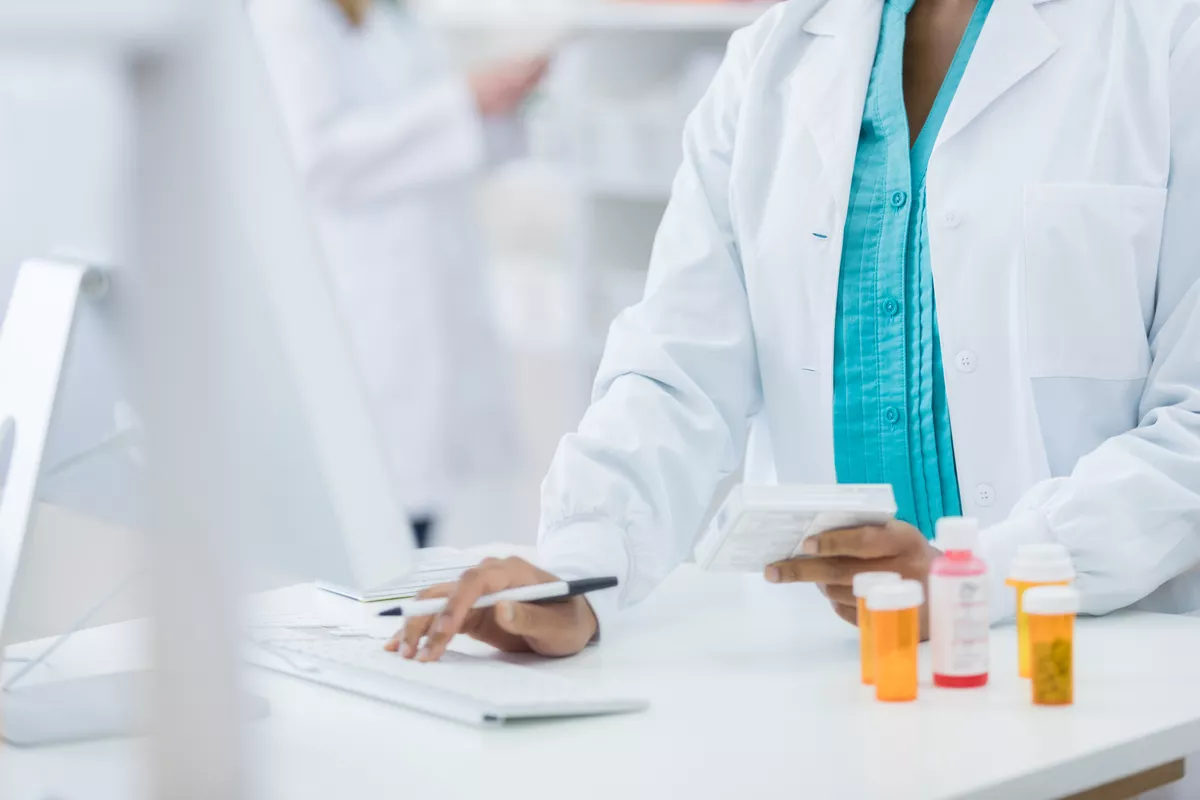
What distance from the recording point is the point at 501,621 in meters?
1.15

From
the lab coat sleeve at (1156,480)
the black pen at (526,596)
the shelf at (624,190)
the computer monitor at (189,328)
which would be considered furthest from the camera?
the shelf at (624,190)

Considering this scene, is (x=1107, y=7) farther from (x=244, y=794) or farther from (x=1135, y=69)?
(x=244, y=794)

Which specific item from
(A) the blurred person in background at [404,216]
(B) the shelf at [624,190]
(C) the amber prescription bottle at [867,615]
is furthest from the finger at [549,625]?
(B) the shelf at [624,190]

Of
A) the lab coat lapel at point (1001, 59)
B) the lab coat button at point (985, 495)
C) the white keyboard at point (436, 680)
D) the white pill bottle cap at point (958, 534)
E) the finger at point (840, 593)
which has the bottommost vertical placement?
the white keyboard at point (436, 680)

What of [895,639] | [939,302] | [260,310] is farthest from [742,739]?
[939,302]

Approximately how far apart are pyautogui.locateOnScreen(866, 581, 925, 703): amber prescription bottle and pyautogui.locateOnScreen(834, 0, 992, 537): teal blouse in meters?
0.49

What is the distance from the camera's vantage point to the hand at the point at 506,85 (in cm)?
346

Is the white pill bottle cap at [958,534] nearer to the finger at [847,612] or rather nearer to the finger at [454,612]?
the finger at [847,612]

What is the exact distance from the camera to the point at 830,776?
0.87m

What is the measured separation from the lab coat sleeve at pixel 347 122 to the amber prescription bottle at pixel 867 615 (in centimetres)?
219

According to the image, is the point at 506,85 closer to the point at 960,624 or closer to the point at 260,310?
the point at 960,624

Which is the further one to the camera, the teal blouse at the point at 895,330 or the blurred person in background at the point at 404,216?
the blurred person in background at the point at 404,216

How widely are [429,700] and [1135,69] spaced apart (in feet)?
3.12

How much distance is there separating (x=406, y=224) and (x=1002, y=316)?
2.00 metres
